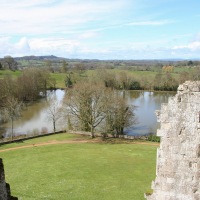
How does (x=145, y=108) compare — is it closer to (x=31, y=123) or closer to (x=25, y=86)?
(x=31, y=123)

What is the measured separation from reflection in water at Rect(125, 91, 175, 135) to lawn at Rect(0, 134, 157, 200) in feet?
38.3

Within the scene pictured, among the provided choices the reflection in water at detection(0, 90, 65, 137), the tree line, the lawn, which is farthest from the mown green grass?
the tree line

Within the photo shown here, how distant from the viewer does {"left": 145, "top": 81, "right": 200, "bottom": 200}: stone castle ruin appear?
24.5 feet

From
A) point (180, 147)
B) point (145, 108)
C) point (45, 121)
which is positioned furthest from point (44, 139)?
point (180, 147)

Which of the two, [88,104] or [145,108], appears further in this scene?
[145,108]

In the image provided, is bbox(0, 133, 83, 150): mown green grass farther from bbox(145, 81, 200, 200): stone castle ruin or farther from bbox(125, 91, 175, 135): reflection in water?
bbox(145, 81, 200, 200): stone castle ruin

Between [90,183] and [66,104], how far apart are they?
716 inches

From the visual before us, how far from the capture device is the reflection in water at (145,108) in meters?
44.8

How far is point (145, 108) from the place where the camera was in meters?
59.4

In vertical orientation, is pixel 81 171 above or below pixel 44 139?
below

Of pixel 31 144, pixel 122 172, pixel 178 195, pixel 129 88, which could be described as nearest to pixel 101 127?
pixel 31 144

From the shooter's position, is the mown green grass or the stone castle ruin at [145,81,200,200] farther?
the mown green grass

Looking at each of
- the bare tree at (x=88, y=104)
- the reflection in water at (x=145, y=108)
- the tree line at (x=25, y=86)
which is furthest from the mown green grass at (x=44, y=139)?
the tree line at (x=25, y=86)

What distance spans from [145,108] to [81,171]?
1455 inches
